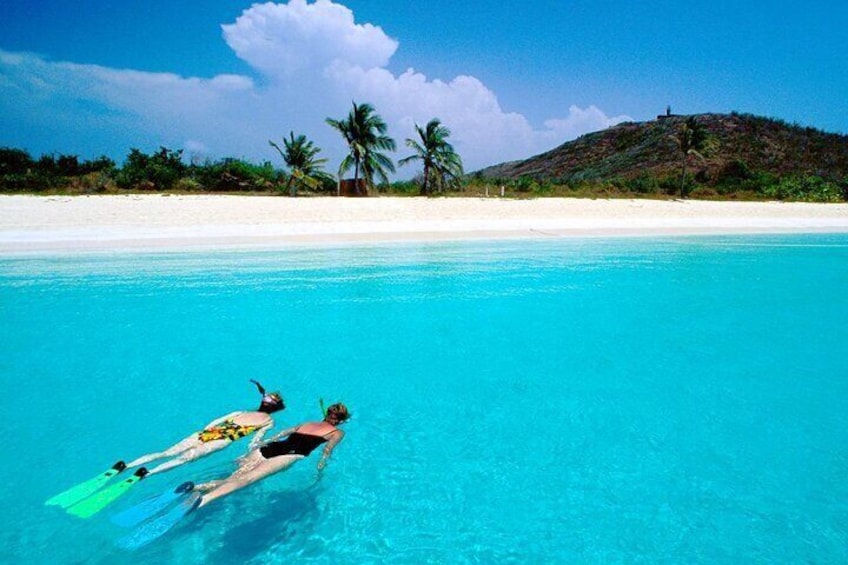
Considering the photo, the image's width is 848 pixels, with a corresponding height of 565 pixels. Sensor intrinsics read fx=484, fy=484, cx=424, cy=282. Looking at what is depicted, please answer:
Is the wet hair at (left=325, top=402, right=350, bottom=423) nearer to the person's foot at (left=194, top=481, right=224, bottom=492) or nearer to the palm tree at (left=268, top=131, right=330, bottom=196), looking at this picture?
the person's foot at (left=194, top=481, right=224, bottom=492)

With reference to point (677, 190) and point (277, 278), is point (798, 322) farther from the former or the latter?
point (677, 190)

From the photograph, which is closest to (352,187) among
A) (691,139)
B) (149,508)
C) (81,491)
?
(691,139)

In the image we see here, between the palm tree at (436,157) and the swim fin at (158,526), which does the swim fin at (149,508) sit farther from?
the palm tree at (436,157)

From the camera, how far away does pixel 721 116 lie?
65.4 meters

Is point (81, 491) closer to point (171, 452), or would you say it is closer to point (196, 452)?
point (171, 452)

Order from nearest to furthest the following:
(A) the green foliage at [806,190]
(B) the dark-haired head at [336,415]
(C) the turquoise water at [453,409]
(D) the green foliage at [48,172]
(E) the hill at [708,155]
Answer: (C) the turquoise water at [453,409] < (B) the dark-haired head at [336,415] < (D) the green foliage at [48,172] < (A) the green foliage at [806,190] < (E) the hill at [708,155]

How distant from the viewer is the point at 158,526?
3.80m

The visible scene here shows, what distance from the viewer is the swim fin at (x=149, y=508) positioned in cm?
376

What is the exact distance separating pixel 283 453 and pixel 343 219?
21.2m

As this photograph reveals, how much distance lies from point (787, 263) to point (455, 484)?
58.7ft

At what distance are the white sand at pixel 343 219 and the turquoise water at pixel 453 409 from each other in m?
6.06

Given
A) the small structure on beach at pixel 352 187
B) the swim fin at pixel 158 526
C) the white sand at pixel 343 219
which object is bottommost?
Result: the swim fin at pixel 158 526

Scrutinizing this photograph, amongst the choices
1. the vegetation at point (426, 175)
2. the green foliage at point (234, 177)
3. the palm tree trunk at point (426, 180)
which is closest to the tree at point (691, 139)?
the vegetation at point (426, 175)

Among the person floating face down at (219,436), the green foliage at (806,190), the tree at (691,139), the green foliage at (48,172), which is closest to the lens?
the person floating face down at (219,436)
